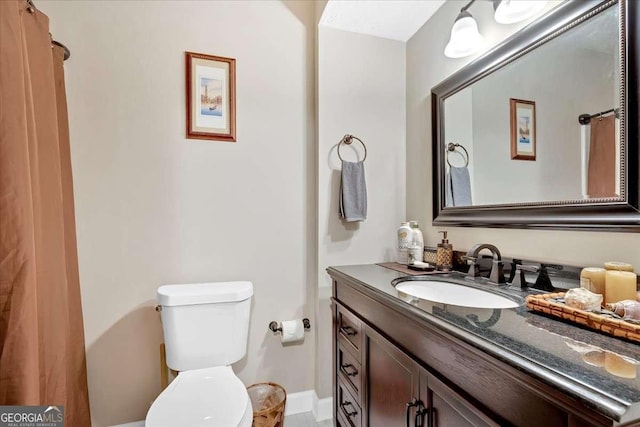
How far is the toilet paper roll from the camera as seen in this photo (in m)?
1.77

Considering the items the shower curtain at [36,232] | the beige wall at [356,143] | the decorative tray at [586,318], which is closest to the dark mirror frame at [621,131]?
the decorative tray at [586,318]

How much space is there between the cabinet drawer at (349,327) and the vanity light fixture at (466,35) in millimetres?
1298

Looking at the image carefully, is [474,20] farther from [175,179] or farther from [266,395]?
[266,395]

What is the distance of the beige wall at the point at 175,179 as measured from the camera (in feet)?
5.09

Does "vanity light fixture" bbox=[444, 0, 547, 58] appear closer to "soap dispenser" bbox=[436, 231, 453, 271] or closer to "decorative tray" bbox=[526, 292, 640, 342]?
"soap dispenser" bbox=[436, 231, 453, 271]

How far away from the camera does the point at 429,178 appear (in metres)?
1.74

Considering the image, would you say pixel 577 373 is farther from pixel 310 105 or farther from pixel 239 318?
pixel 310 105

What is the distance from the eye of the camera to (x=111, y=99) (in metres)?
1.58

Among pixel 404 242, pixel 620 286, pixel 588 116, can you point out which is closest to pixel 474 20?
pixel 588 116

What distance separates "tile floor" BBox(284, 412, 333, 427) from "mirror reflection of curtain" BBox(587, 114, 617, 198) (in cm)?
170

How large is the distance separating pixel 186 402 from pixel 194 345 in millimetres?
293

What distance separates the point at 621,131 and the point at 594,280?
1.44 feet

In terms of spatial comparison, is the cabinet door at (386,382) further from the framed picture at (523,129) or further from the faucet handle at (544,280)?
the framed picture at (523,129)

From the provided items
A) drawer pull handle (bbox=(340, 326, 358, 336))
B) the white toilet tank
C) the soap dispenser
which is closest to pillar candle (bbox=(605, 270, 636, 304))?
the soap dispenser
